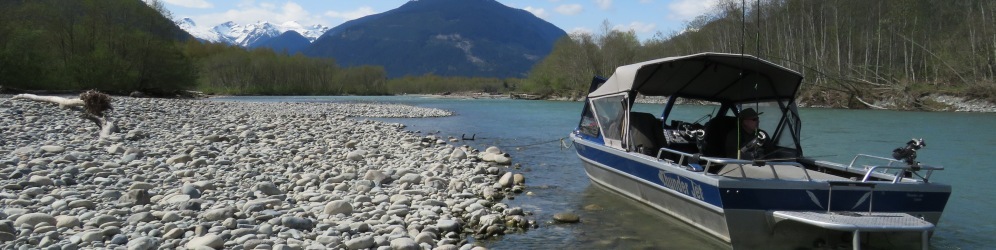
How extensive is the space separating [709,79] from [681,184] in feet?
12.0

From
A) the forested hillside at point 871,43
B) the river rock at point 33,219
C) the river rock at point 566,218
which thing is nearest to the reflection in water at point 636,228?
the river rock at point 566,218

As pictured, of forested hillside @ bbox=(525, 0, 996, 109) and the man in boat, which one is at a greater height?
forested hillside @ bbox=(525, 0, 996, 109)

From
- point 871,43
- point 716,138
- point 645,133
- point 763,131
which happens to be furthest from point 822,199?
point 871,43

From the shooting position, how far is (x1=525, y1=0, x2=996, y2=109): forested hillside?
4894 centimetres

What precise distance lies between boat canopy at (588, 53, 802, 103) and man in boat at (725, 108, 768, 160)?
381mm

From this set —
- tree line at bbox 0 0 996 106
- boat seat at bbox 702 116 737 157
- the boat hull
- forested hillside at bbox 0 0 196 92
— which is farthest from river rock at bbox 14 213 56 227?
forested hillside at bbox 0 0 196 92

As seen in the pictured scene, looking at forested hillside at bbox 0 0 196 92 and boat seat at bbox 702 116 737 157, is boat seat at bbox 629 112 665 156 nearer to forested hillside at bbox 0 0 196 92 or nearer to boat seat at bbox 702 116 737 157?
boat seat at bbox 702 116 737 157

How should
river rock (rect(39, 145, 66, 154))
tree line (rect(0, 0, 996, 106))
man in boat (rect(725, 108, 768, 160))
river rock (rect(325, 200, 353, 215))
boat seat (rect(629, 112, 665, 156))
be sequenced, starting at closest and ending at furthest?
1. river rock (rect(325, 200, 353, 215))
2. man in boat (rect(725, 108, 768, 160))
3. boat seat (rect(629, 112, 665, 156))
4. river rock (rect(39, 145, 66, 154))
5. tree line (rect(0, 0, 996, 106))

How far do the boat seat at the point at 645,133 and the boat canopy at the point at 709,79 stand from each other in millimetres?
→ 532

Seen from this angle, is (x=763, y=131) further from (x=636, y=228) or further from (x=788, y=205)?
(x=788, y=205)

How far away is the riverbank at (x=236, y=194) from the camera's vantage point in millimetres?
7098

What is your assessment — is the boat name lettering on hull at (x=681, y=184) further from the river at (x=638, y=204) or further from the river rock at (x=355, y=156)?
the river rock at (x=355, y=156)

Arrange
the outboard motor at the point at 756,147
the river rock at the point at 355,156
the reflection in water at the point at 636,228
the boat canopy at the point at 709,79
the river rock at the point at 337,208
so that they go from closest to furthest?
the reflection in water at the point at 636,228 → the river rock at the point at 337,208 → the outboard motor at the point at 756,147 → the boat canopy at the point at 709,79 → the river rock at the point at 355,156

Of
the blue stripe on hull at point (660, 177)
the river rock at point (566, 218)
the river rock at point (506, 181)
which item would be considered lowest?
the river rock at point (566, 218)
